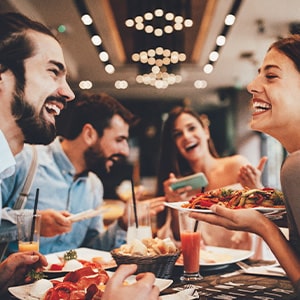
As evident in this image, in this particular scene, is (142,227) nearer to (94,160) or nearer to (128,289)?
(94,160)

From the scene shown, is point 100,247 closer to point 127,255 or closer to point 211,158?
point 211,158

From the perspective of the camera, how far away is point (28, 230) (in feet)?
6.84

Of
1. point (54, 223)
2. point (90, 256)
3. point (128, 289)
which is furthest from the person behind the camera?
point (54, 223)

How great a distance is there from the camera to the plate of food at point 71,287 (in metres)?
1.63

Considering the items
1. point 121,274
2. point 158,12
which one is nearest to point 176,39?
point 158,12

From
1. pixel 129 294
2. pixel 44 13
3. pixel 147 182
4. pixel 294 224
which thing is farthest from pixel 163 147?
pixel 129 294

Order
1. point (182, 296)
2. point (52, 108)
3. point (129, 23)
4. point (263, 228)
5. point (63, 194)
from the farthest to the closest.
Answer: point (129, 23) → point (63, 194) → point (52, 108) → point (263, 228) → point (182, 296)

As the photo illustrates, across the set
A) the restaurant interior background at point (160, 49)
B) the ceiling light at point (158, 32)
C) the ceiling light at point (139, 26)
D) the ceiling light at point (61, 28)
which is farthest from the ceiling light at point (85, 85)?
the ceiling light at point (158, 32)

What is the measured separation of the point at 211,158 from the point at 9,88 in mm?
1893

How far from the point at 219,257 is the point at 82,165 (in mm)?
1189

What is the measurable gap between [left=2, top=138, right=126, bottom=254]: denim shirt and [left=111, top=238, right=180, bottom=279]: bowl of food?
956 millimetres

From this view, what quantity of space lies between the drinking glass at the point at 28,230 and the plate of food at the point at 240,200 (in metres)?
0.56

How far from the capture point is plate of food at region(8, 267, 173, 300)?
1.63 meters

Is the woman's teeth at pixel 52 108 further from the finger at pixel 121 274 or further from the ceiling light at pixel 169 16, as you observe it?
the ceiling light at pixel 169 16
